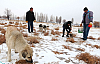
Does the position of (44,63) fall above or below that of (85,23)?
below

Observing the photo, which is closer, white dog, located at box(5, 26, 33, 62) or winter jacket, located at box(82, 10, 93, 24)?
white dog, located at box(5, 26, 33, 62)

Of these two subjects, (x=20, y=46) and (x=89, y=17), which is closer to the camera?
(x=20, y=46)

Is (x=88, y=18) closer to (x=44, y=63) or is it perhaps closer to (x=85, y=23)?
(x=85, y=23)

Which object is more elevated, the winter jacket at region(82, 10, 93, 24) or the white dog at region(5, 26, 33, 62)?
the winter jacket at region(82, 10, 93, 24)

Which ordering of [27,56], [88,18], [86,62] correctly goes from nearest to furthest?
[27,56], [86,62], [88,18]

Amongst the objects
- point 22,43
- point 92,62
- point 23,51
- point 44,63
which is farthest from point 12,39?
point 92,62

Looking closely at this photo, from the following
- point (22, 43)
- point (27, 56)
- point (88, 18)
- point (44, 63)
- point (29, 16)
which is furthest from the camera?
point (29, 16)

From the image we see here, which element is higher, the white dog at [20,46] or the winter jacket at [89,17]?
the winter jacket at [89,17]

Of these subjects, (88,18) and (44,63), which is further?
(88,18)

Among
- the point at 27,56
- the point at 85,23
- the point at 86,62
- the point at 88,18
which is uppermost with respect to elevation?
the point at 88,18

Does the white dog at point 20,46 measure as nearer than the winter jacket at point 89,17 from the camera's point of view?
Yes

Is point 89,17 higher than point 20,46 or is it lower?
higher

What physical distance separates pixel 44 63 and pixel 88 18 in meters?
6.03

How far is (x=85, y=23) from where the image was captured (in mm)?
7016
